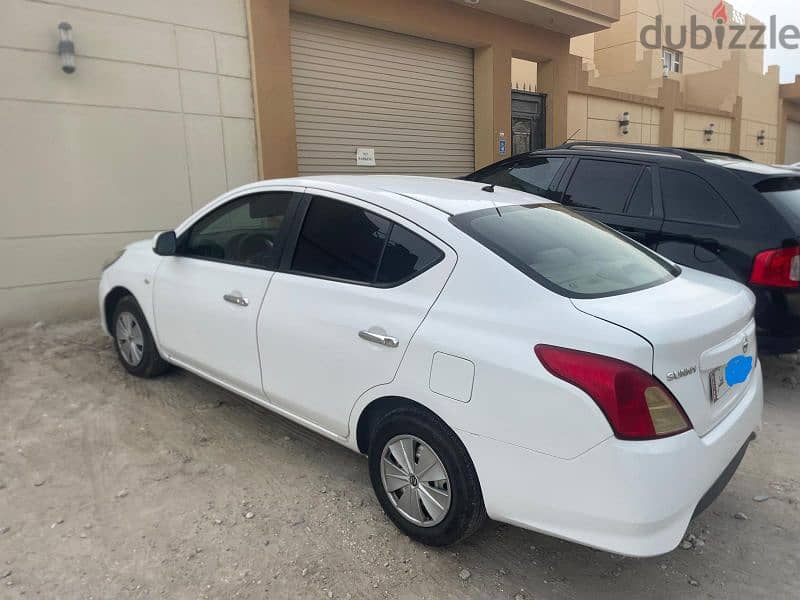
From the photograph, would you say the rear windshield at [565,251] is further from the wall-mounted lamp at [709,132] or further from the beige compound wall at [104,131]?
the wall-mounted lamp at [709,132]

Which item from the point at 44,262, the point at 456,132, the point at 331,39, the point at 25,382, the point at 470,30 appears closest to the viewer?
the point at 25,382

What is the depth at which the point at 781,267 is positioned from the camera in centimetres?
404

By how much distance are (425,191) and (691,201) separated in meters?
2.54

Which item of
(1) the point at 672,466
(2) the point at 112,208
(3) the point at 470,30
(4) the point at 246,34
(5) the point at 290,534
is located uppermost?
(3) the point at 470,30

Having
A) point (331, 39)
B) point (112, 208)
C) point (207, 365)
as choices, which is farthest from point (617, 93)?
point (207, 365)

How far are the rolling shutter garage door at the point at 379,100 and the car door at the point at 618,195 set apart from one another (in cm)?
416

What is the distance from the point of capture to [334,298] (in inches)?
115

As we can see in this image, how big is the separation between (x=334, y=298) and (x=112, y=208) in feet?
14.4

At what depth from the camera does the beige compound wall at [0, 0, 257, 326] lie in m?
5.65

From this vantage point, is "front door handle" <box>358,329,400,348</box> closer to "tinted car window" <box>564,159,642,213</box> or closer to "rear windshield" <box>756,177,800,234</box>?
"tinted car window" <box>564,159,642,213</box>

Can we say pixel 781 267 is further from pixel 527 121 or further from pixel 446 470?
pixel 527 121

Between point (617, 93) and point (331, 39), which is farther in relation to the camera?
point (617, 93)

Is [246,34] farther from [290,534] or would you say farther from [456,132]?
[290,534]

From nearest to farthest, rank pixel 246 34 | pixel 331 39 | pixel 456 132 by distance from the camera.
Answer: pixel 246 34
pixel 331 39
pixel 456 132
